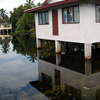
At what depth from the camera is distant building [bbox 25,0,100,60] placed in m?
12.3

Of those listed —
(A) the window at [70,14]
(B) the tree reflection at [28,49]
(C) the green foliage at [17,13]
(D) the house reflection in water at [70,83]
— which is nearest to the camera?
(D) the house reflection in water at [70,83]

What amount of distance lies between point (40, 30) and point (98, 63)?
825cm

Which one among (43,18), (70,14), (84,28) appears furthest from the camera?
(43,18)

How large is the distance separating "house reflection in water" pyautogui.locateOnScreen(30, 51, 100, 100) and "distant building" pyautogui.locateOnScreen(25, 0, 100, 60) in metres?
2.62

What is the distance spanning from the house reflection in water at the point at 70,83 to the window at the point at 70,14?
13.3 feet

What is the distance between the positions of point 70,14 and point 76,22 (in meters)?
0.98

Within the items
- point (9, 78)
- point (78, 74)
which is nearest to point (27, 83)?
point (9, 78)

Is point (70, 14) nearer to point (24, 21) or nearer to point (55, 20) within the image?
point (55, 20)

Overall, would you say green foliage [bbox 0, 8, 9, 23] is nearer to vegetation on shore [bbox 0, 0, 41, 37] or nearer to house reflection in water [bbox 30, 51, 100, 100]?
vegetation on shore [bbox 0, 0, 41, 37]

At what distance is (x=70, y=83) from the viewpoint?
8.05 metres

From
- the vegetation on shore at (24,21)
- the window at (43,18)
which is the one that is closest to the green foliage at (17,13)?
the vegetation on shore at (24,21)

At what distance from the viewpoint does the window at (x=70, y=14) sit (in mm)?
12933

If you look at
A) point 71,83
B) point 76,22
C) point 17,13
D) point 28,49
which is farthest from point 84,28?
point 17,13

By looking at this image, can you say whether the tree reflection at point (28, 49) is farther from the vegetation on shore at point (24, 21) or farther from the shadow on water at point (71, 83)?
the vegetation on shore at point (24, 21)
